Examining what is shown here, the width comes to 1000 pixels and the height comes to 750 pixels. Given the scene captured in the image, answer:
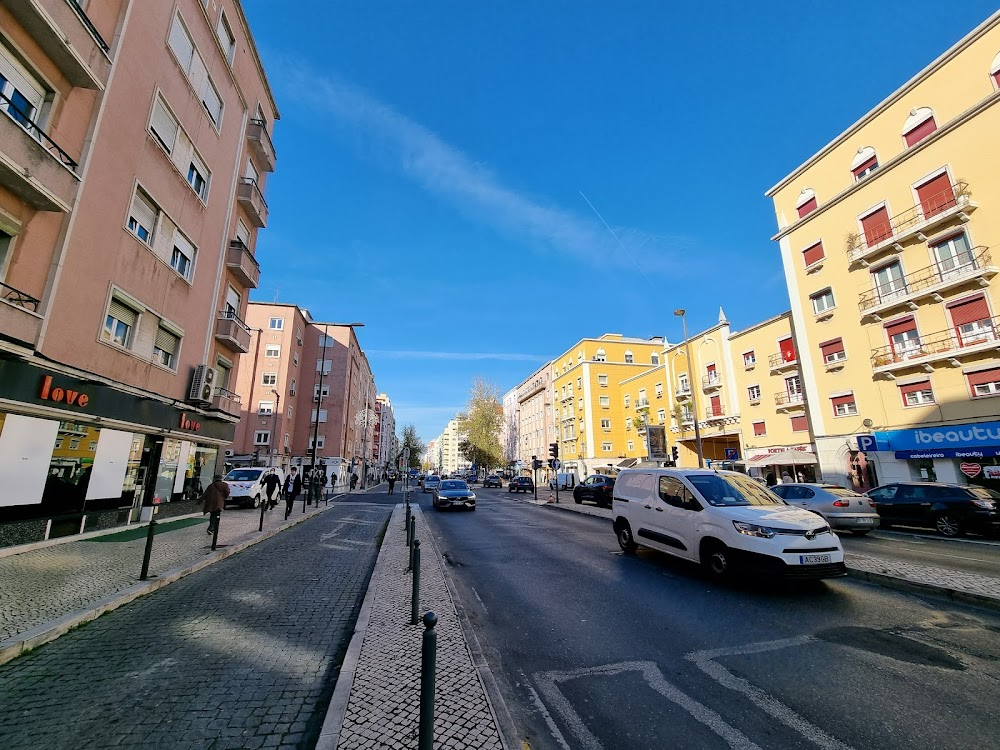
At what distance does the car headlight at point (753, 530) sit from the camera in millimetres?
6010

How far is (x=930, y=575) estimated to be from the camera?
22.0 feet

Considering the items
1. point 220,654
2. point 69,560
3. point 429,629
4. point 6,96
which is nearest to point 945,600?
point 429,629

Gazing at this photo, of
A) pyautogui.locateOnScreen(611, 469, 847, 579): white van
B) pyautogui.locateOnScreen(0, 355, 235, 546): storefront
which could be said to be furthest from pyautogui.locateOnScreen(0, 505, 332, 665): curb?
→ pyautogui.locateOnScreen(611, 469, 847, 579): white van

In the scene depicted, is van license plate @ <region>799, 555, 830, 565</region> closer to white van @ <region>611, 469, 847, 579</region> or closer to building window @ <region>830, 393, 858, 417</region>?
white van @ <region>611, 469, 847, 579</region>

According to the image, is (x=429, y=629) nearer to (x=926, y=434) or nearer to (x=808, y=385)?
(x=926, y=434)

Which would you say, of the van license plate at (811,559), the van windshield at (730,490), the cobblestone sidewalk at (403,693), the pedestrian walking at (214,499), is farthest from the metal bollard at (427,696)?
the pedestrian walking at (214,499)

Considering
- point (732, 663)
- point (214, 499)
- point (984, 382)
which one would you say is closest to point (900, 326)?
point (984, 382)

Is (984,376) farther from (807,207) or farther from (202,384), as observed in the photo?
(202,384)

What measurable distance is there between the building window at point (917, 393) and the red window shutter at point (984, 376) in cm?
141

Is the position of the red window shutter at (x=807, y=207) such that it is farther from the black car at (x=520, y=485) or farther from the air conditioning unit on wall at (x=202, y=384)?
the air conditioning unit on wall at (x=202, y=384)

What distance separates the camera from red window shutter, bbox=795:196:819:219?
25663 millimetres

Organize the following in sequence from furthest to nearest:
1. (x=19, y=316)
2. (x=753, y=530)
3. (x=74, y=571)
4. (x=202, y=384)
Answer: (x=202, y=384) < (x=19, y=316) < (x=74, y=571) < (x=753, y=530)

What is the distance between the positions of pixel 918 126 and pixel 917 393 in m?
12.8

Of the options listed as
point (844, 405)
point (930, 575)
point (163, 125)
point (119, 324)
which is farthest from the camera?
point (844, 405)
